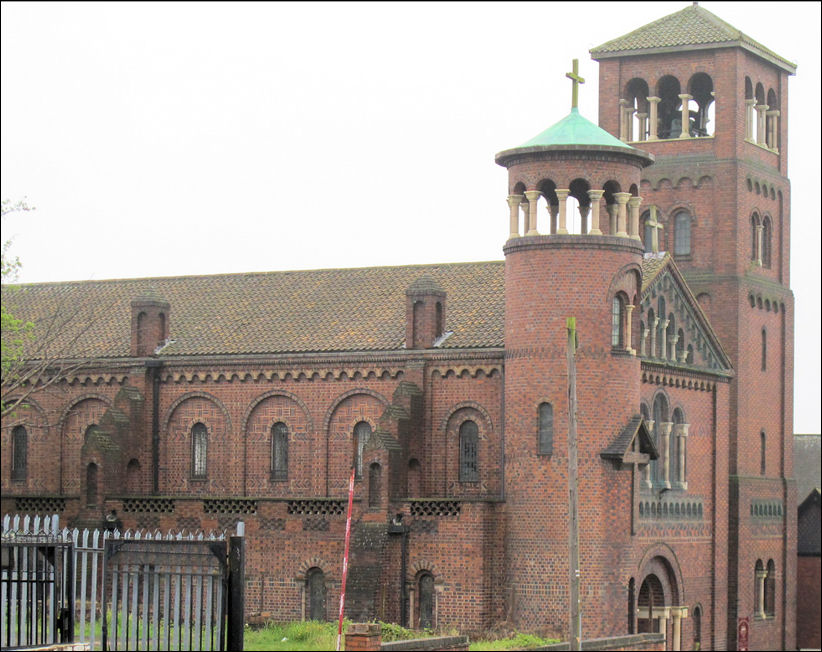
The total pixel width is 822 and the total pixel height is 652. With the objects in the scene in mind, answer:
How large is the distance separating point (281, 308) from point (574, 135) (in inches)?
523

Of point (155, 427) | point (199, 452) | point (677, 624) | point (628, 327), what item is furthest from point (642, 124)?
point (155, 427)

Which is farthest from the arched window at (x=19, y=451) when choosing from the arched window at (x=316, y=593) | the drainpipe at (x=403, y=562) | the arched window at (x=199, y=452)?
the drainpipe at (x=403, y=562)

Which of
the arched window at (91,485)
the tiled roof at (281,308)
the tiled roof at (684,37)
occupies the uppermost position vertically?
the tiled roof at (684,37)

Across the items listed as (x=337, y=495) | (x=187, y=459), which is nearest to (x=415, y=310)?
(x=337, y=495)

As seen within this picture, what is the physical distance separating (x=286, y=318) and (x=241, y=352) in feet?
7.31

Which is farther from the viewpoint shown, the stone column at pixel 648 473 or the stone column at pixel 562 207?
the stone column at pixel 648 473

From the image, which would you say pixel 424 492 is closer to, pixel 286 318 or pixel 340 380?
pixel 340 380

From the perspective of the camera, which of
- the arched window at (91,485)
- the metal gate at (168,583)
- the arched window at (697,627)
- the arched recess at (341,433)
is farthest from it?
the arched window at (697,627)

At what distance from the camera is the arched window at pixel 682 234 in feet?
210

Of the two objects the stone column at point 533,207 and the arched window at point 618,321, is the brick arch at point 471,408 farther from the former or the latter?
the stone column at point 533,207

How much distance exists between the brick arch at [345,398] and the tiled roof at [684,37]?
1763 centimetres

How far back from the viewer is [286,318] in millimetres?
58750

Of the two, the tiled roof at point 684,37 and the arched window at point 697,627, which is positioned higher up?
Answer: the tiled roof at point 684,37

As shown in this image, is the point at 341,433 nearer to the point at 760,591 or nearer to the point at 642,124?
the point at 760,591
